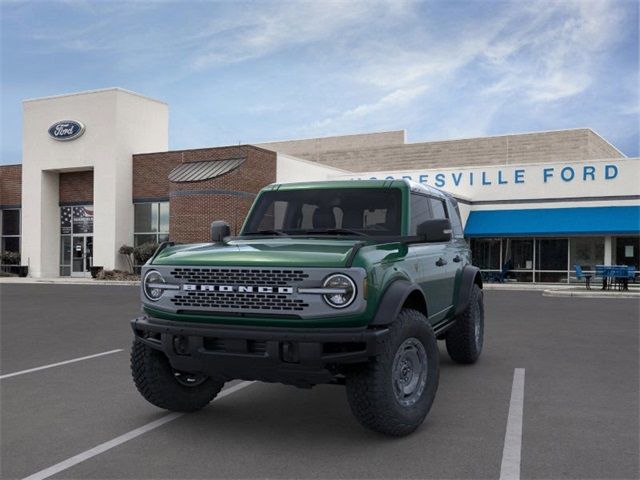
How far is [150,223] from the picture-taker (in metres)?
36.0

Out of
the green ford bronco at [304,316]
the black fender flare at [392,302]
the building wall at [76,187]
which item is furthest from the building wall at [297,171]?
the black fender flare at [392,302]

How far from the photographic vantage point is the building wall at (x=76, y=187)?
37281 mm

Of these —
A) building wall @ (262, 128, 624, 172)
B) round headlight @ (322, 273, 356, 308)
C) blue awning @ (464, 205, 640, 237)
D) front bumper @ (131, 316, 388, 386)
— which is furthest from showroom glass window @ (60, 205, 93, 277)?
round headlight @ (322, 273, 356, 308)

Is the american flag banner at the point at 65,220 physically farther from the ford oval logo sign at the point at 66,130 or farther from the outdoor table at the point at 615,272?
the outdoor table at the point at 615,272

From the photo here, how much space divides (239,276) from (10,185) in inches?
1551

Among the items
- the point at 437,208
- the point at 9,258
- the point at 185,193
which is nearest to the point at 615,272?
the point at 437,208

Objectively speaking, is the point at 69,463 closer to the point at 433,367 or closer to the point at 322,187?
the point at 433,367

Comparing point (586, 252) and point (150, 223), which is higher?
point (150, 223)

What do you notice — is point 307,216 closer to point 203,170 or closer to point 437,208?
point 437,208

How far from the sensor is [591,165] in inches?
1168

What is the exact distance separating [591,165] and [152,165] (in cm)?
2254

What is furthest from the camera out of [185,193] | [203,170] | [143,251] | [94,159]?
[94,159]

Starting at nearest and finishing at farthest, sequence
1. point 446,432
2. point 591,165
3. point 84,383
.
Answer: point 446,432 → point 84,383 → point 591,165

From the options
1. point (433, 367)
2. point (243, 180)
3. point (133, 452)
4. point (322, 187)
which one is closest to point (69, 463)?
point (133, 452)
